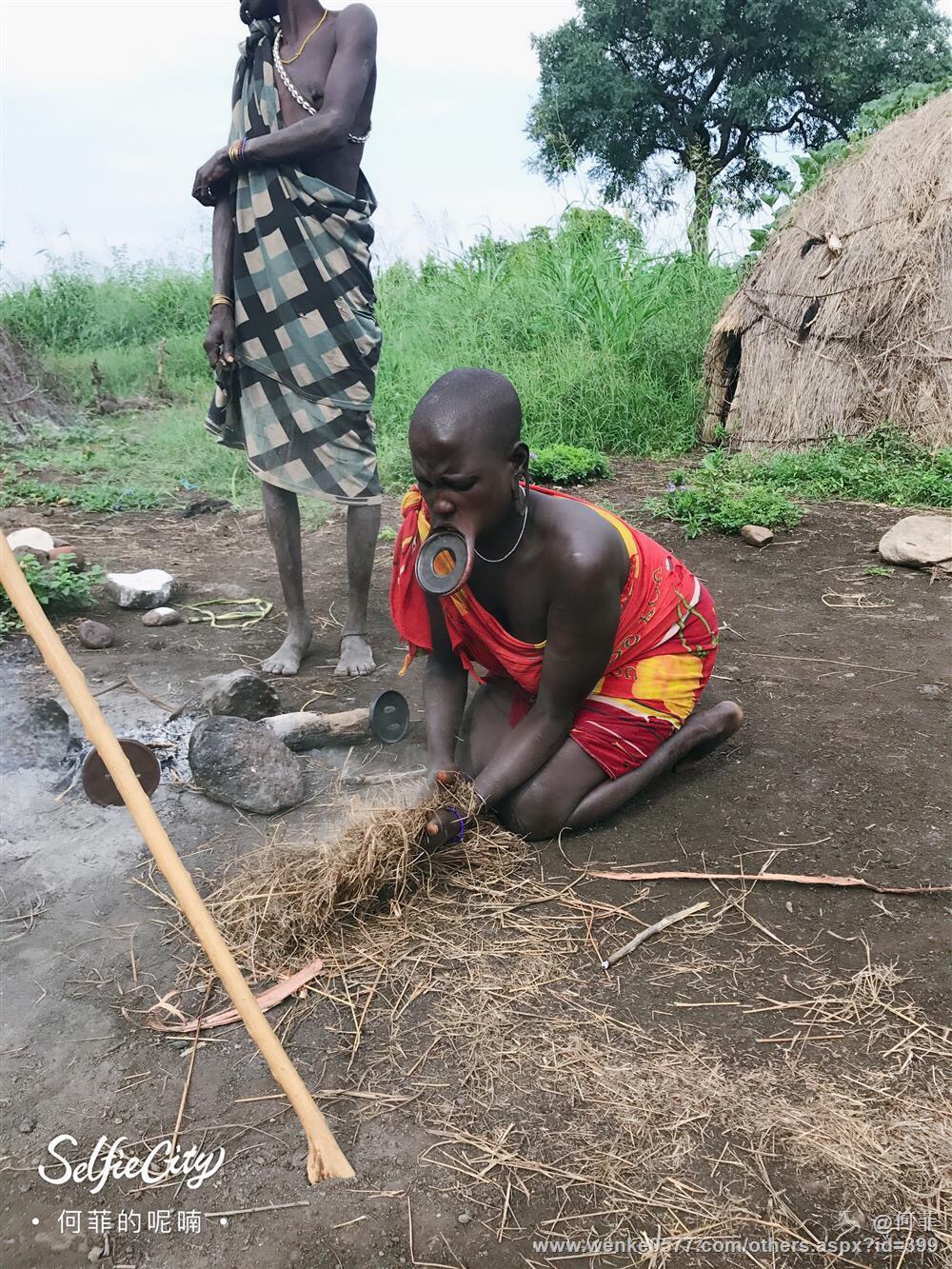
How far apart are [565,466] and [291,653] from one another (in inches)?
114

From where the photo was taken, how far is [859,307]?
5.96 m

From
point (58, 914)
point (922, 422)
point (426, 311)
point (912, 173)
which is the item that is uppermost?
point (912, 173)

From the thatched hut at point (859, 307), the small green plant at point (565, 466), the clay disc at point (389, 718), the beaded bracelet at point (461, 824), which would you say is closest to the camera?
the beaded bracelet at point (461, 824)

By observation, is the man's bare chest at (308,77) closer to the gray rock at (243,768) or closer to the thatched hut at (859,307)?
the gray rock at (243,768)

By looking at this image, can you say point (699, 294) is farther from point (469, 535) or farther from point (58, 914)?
point (58, 914)

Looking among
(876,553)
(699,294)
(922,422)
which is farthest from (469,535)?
(699,294)

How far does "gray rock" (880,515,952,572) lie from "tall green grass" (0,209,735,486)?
2356 millimetres

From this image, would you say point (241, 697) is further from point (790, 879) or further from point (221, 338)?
point (790, 879)

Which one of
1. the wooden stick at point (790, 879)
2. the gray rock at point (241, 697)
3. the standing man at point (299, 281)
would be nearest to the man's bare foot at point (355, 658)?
the standing man at point (299, 281)

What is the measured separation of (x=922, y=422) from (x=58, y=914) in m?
5.51

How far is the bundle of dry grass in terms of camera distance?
1.99 m

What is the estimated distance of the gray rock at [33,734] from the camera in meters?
2.68

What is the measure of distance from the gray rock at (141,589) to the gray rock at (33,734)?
46.9 inches

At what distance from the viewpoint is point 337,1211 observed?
141 centimetres
